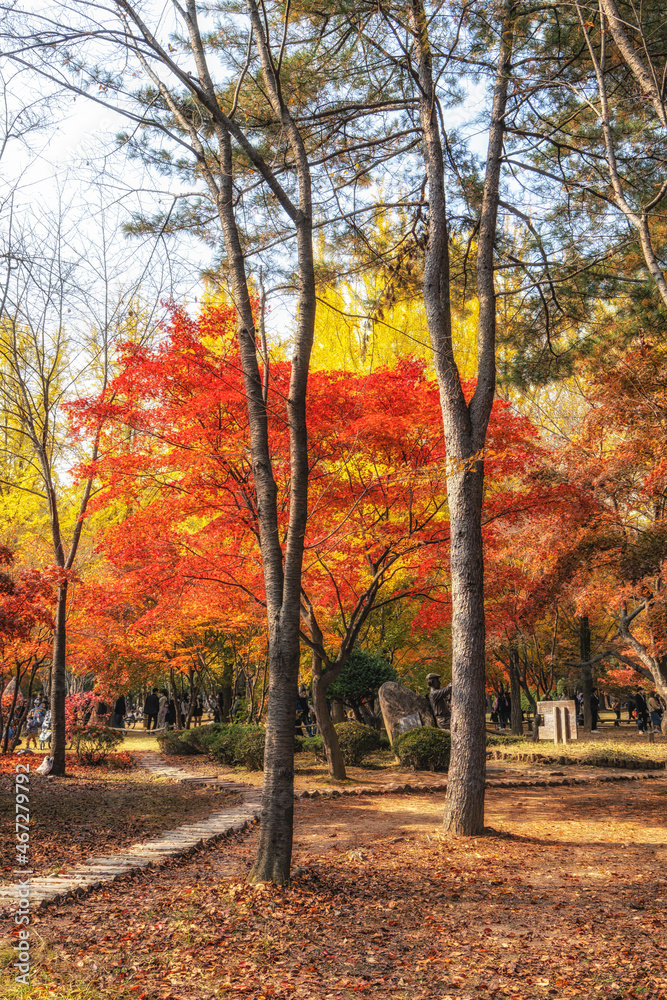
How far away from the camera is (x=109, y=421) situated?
30.3ft

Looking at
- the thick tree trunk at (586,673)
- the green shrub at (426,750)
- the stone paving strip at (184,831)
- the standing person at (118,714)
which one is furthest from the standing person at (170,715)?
the green shrub at (426,750)

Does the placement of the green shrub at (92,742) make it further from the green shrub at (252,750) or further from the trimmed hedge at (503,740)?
the trimmed hedge at (503,740)

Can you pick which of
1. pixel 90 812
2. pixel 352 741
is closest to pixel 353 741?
pixel 352 741

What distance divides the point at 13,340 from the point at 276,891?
879cm

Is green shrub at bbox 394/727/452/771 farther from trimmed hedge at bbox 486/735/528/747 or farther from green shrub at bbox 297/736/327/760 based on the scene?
trimmed hedge at bbox 486/735/528/747

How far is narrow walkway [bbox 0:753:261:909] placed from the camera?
4.29 meters

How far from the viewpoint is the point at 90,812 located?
24.1ft

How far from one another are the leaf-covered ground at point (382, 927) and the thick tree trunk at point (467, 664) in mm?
339

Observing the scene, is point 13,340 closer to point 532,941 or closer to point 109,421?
point 109,421

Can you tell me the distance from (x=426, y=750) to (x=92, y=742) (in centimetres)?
600

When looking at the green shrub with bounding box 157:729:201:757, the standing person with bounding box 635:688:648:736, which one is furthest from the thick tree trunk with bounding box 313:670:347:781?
the standing person with bounding box 635:688:648:736

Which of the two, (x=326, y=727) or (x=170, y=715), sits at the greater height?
(x=326, y=727)

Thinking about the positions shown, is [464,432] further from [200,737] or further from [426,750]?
[200,737]

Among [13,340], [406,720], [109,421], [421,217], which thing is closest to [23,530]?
[13,340]
